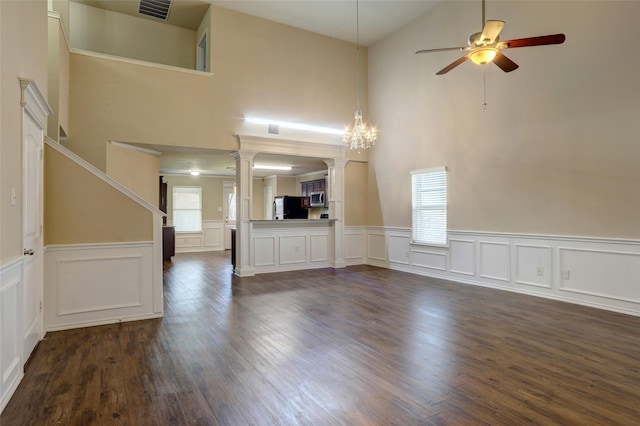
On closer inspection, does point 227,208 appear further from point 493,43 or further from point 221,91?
point 493,43

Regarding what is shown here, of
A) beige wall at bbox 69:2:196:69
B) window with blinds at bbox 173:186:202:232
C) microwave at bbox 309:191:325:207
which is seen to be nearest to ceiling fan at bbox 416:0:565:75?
beige wall at bbox 69:2:196:69

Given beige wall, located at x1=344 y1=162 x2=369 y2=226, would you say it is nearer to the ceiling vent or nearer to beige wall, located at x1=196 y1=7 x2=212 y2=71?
beige wall, located at x1=196 y1=7 x2=212 y2=71

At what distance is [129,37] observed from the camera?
6.76 meters

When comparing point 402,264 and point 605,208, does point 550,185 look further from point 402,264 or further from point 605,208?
point 402,264

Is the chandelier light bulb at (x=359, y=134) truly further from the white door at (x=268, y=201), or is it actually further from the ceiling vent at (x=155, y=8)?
the white door at (x=268, y=201)

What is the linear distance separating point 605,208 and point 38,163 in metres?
6.25

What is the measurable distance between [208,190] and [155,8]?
5690 millimetres

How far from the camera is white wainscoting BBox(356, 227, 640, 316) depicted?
13.3 ft

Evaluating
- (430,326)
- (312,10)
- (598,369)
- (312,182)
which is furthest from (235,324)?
(312,182)

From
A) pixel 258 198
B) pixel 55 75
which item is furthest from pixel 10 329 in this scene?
pixel 258 198

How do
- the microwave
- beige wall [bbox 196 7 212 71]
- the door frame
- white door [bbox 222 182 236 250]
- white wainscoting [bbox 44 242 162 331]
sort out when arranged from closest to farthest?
the door frame < white wainscoting [bbox 44 242 162 331] < beige wall [bbox 196 7 212 71] < the microwave < white door [bbox 222 182 236 250]

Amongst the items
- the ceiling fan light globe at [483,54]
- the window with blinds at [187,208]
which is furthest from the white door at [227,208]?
the ceiling fan light globe at [483,54]

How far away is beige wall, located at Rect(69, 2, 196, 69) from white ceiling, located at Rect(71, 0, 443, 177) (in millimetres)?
139

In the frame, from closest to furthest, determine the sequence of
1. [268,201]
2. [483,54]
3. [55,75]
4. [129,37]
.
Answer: [483,54], [55,75], [129,37], [268,201]
